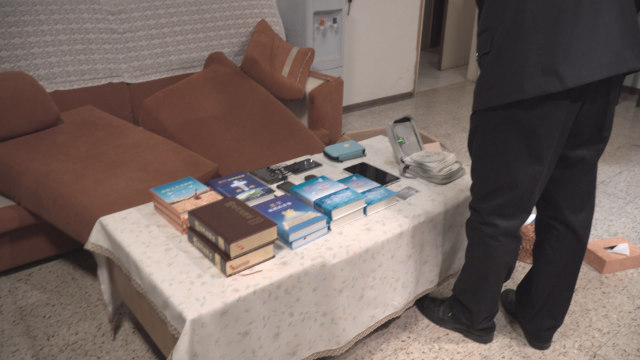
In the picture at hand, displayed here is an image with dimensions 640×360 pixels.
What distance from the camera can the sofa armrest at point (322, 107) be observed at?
2678mm

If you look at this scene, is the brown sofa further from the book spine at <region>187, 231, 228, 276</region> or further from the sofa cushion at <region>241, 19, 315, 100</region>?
the book spine at <region>187, 231, 228, 276</region>

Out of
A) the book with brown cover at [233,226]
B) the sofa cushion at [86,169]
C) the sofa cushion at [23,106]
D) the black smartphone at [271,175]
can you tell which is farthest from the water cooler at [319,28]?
the book with brown cover at [233,226]

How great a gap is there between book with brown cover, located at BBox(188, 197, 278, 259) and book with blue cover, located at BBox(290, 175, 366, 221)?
216 millimetres

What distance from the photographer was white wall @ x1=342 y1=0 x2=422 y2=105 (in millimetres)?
3934

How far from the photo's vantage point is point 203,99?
7.95ft

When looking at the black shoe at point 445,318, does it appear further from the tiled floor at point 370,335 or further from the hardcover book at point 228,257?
the hardcover book at point 228,257

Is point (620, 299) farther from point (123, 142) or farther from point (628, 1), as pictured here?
point (123, 142)

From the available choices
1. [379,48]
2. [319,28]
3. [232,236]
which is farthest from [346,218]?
[379,48]

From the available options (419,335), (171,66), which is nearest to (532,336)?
(419,335)

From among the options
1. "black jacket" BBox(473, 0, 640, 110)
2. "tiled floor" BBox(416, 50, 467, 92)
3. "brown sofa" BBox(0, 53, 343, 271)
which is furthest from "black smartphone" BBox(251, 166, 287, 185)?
"tiled floor" BBox(416, 50, 467, 92)

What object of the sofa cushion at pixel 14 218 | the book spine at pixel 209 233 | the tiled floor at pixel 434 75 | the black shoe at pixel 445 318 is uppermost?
the book spine at pixel 209 233

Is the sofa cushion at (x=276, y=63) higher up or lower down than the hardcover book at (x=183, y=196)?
higher up

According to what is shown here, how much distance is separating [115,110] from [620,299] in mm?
2550

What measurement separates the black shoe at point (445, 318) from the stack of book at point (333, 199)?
0.50m
